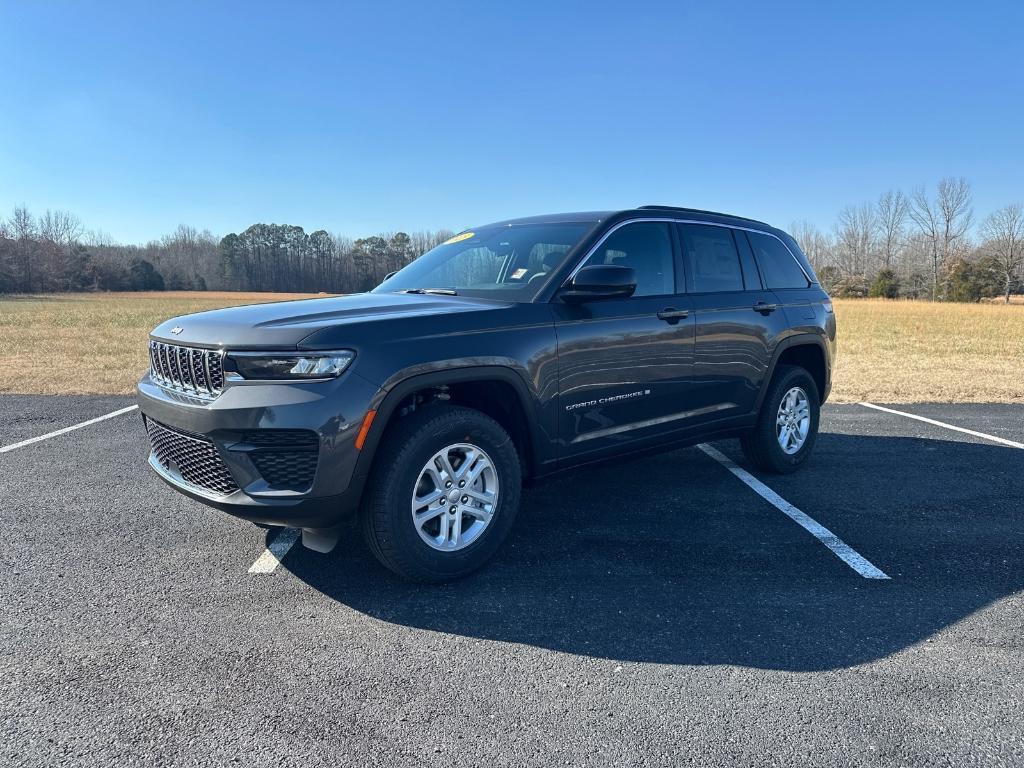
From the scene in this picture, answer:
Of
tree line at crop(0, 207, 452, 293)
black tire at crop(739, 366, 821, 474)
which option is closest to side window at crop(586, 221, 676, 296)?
black tire at crop(739, 366, 821, 474)

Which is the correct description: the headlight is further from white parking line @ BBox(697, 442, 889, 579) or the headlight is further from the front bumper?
white parking line @ BBox(697, 442, 889, 579)

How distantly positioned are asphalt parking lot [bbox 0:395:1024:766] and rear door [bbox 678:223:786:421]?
77 cm

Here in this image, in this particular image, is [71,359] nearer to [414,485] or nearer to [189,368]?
[189,368]

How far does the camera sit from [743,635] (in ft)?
9.42

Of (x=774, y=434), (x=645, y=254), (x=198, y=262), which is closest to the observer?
(x=645, y=254)

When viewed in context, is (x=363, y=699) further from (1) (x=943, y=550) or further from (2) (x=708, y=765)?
(1) (x=943, y=550)

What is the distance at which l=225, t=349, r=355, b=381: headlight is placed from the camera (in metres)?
2.85

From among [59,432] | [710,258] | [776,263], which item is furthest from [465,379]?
[59,432]

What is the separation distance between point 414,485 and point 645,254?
218 centimetres

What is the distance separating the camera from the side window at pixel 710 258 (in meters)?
4.52

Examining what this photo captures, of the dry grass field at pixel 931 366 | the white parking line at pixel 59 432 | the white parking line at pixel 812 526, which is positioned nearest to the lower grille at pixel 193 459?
the white parking line at pixel 812 526

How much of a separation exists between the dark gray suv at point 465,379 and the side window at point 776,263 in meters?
0.21

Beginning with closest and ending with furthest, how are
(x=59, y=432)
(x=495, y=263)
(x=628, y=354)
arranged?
(x=628, y=354)
(x=495, y=263)
(x=59, y=432)

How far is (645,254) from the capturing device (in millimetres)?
4250
